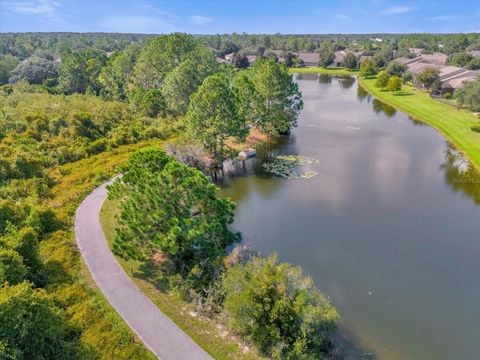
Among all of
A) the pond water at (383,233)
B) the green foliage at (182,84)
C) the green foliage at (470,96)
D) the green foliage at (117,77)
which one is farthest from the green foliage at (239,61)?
the pond water at (383,233)

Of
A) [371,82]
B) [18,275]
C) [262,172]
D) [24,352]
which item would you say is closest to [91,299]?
[18,275]

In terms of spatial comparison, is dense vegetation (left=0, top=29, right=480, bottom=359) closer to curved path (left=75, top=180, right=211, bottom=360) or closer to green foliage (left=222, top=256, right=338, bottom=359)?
green foliage (left=222, top=256, right=338, bottom=359)

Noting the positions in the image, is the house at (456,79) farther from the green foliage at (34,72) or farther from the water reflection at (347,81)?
the green foliage at (34,72)

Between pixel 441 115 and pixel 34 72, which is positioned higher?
pixel 34 72

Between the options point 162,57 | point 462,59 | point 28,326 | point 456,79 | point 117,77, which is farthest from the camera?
point 462,59

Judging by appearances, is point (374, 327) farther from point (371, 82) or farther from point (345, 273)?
point (371, 82)

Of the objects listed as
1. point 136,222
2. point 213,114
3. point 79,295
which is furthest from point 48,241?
point 213,114

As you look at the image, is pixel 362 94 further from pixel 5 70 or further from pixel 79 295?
pixel 5 70
